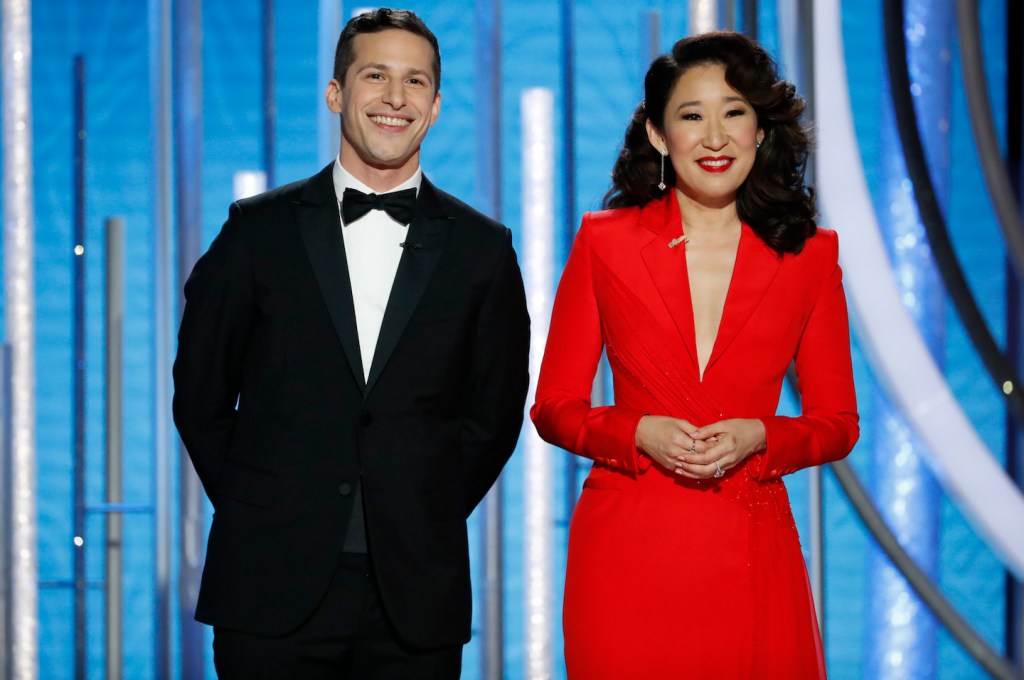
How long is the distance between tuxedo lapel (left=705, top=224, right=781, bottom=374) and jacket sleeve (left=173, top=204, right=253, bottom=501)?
0.83 m

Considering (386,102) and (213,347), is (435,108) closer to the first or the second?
(386,102)

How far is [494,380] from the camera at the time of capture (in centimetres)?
235

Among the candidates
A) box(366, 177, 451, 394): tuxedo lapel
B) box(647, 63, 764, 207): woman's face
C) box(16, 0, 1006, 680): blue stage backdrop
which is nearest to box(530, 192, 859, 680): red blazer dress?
box(647, 63, 764, 207): woman's face

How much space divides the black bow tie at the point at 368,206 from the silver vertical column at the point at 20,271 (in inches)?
64.5

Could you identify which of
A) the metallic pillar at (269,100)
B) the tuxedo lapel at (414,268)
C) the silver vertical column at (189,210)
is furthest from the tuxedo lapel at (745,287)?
the metallic pillar at (269,100)

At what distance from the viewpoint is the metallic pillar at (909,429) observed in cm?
375

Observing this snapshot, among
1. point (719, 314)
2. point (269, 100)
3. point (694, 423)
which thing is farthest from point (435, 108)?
point (269, 100)

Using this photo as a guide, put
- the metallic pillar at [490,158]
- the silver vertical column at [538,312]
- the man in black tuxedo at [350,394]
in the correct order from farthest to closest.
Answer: the metallic pillar at [490,158], the silver vertical column at [538,312], the man in black tuxedo at [350,394]

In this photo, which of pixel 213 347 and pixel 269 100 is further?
pixel 269 100

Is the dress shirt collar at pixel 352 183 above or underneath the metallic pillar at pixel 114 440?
above

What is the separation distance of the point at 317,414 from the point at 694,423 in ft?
2.13

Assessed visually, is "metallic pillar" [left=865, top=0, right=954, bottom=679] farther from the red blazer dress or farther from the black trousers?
the black trousers

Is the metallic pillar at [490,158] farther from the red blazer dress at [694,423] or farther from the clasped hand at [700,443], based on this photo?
the clasped hand at [700,443]

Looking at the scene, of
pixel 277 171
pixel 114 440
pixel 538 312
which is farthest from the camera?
pixel 277 171
